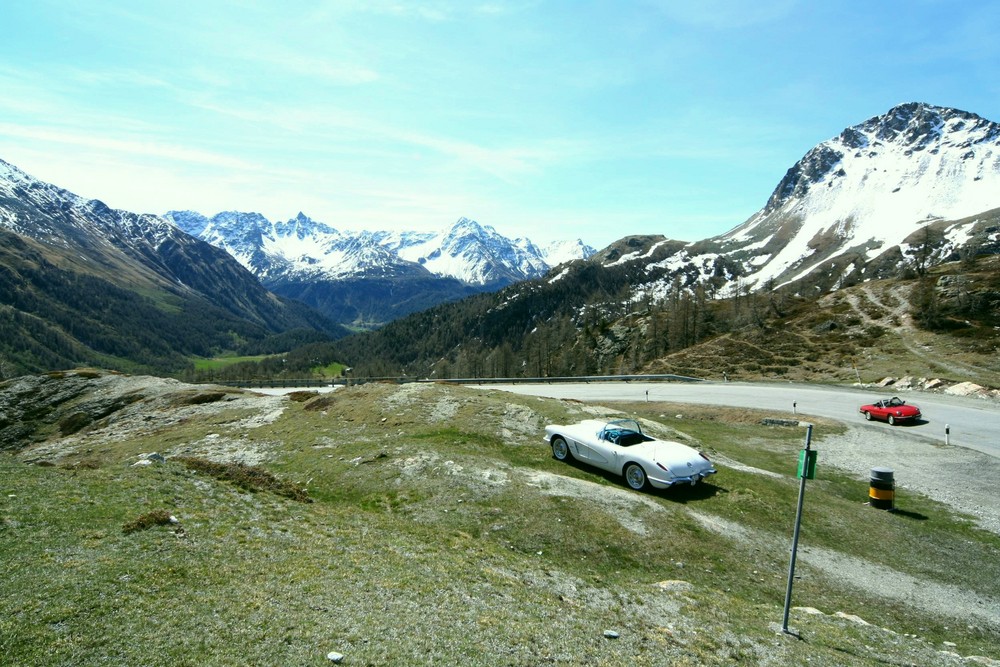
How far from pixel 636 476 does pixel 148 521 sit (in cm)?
1531

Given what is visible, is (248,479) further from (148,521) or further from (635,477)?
(635,477)

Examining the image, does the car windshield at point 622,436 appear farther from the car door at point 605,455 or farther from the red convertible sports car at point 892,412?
the red convertible sports car at point 892,412

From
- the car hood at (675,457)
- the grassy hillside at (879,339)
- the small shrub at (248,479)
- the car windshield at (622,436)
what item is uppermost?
the grassy hillside at (879,339)

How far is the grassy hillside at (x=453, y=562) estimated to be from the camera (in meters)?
7.49

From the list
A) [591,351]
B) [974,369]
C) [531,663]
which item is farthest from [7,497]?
[591,351]

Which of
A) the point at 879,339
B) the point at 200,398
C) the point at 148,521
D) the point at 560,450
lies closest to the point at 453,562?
the point at 148,521

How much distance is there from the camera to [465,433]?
24.8m

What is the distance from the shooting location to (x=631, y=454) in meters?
19.2

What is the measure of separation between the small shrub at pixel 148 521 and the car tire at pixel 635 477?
14.9 meters

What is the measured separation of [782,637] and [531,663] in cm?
564

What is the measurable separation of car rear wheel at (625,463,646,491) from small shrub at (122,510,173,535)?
14.9m

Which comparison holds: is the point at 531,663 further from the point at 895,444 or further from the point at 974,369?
the point at 974,369

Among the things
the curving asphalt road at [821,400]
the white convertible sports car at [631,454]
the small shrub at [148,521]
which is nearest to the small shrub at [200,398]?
the white convertible sports car at [631,454]

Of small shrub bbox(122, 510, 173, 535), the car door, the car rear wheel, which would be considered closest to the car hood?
the car rear wheel
